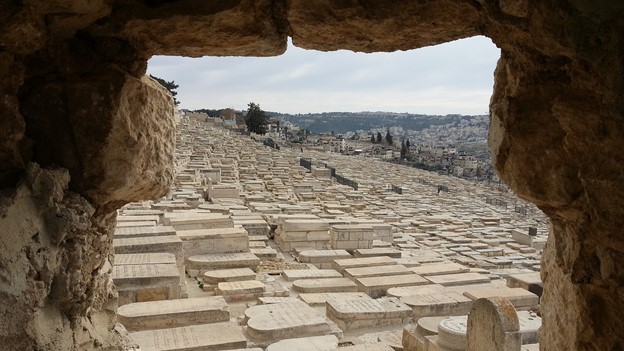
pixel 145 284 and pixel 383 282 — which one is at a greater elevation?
pixel 145 284

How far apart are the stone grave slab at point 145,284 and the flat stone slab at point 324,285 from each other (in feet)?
6.92

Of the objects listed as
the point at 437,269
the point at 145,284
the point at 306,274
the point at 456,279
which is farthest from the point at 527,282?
the point at 145,284

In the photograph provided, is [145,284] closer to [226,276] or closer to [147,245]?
[147,245]

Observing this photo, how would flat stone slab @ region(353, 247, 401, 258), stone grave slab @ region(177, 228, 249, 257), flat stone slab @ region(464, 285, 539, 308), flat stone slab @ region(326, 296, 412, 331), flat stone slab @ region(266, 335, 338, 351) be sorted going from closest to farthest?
1. flat stone slab @ region(266, 335, 338, 351)
2. flat stone slab @ region(326, 296, 412, 331)
3. flat stone slab @ region(464, 285, 539, 308)
4. stone grave slab @ region(177, 228, 249, 257)
5. flat stone slab @ region(353, 247, 401, 258)

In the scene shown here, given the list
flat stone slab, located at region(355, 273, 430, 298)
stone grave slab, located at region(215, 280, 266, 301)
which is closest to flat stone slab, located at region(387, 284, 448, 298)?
flat stone slab, located at region(355, 273, 430, 298)

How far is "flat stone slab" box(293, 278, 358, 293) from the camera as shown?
813cm

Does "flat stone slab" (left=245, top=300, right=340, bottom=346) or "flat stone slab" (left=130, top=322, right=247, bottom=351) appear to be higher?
"flat stone slab" (left=130, top=322, right=247, bottom=351)

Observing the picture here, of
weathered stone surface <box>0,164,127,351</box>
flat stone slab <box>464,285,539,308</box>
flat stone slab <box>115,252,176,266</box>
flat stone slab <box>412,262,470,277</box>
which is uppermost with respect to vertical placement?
weathered stone surface <box>0,164,127,351</box>

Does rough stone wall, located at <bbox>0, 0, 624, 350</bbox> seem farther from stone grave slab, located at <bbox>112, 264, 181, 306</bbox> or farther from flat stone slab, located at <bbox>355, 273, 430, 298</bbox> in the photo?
flat stone slab, located at <bbox>355, 273, 430, 298</bbox>

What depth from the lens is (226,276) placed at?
812cm

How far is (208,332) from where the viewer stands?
5742 millimetres

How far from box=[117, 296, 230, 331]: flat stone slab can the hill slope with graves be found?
0.01 meters

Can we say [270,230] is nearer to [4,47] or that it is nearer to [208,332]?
[208,332]

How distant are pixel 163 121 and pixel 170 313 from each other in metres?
3.43
